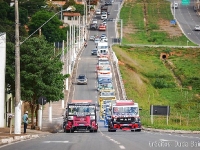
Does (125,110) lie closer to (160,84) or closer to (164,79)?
(160,84)

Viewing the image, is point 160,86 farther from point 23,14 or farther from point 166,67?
point 23,14

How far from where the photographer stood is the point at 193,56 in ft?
470

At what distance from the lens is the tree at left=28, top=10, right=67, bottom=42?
14238cm

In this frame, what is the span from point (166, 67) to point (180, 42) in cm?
2976

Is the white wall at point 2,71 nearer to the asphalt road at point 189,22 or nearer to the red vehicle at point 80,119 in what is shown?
the red vehicle at point 80,119

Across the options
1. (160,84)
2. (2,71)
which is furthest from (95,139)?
(160,84)

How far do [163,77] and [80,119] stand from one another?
70.2 meters

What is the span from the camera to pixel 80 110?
52.2m

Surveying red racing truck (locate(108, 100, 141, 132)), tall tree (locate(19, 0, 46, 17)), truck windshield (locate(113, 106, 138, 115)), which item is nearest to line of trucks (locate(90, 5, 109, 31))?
tall tree (locate(19, 0, 46, 17))

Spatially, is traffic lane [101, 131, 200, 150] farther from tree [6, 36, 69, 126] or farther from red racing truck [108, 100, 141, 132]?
tree [6, 36, 69, 126]

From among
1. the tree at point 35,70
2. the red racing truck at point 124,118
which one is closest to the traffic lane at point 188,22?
the tree at point 35,70

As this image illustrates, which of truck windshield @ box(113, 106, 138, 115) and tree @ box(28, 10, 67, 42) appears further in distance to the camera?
tree @ box(28, 10, 67, 42)

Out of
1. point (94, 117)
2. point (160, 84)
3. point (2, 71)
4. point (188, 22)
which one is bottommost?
point (160, 84)

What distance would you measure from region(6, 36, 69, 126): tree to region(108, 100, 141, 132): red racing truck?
5647 mm
